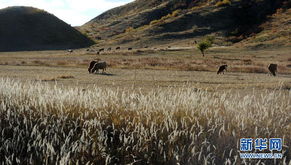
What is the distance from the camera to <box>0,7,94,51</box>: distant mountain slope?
350ft

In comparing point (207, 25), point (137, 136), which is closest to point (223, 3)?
point (207, 25)

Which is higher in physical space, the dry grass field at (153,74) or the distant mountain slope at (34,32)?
the distant mountain slope at (34,32)

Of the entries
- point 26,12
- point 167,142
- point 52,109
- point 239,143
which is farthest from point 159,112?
point 26,12

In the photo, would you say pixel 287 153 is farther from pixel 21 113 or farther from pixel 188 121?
pixel 21 113

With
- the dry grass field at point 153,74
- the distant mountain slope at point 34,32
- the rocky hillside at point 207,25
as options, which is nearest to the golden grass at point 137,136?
the dry grass field at point 153,74

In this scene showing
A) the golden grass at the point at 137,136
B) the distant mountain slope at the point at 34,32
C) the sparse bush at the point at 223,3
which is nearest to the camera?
the golden grass at the point at 137,136

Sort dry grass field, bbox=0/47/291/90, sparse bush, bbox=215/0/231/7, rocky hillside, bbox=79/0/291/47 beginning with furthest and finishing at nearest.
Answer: sparse bush, bbox=215/0/231/7
rocky hillside, bbox=79/0/291/47
dry grass field, bbox=0/47/291/90

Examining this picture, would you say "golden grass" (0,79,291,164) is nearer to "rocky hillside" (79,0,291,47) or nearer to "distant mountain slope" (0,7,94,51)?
"rocky hillside" (79,0,291,47)

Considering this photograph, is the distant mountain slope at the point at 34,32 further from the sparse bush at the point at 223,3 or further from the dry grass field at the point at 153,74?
the dry grass field at the point at 153,74

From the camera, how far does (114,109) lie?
612 centimetres

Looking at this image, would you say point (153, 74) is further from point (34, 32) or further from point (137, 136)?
point (34, 32)

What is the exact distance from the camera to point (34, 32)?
115 metres

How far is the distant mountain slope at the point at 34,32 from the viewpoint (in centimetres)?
10675

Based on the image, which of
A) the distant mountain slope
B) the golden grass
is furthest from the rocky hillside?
the golden grass
